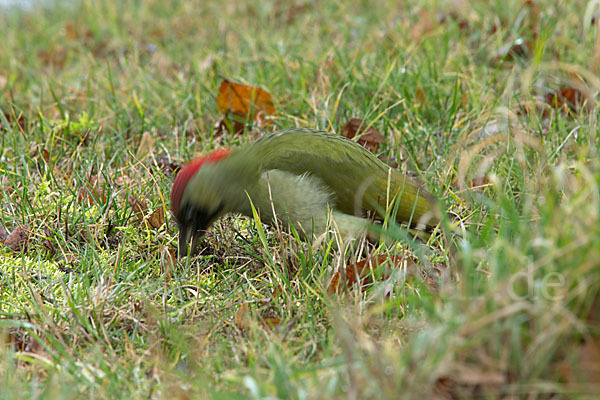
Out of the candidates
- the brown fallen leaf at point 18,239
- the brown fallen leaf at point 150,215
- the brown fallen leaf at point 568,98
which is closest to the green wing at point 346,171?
the brown fallen leaf at point 150,215

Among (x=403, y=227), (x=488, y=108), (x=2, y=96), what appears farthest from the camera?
(x=2, y=96)

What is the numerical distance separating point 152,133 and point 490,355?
316 cm

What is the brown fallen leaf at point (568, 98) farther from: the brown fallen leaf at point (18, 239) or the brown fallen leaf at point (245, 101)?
the brown fallen leaf at point (18, 239)

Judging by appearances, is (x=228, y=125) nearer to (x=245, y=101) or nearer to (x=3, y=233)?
(x=245, y=101)

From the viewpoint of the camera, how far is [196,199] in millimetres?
3352

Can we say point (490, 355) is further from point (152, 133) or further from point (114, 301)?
point (152, 133)

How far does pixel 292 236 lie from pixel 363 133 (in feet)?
→ 3.76

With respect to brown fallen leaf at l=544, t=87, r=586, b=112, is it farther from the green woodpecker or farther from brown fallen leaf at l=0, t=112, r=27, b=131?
brown fallen leaf at l=0, t=112, r=27, b=131

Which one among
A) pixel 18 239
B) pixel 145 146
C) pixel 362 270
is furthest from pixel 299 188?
pixel 145 146

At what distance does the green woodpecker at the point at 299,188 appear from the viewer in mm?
3410

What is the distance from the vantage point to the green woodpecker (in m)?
3.41

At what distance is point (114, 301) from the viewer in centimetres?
293

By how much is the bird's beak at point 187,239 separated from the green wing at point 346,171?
1.35 ft

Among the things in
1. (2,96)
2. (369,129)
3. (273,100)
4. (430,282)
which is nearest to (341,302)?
(430,282)
